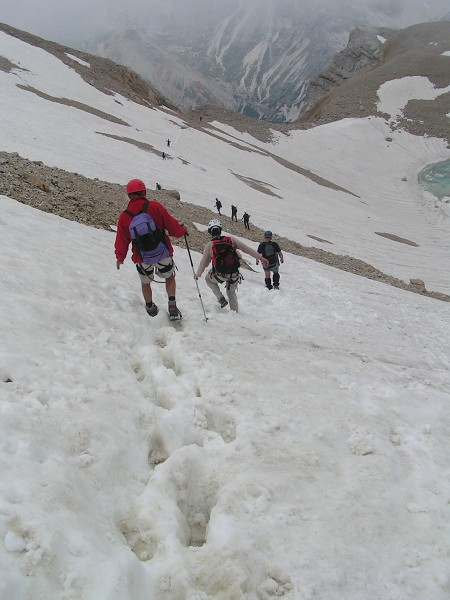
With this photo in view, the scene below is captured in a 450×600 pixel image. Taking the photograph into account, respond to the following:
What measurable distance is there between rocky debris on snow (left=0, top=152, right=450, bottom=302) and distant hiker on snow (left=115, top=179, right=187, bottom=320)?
579 cm

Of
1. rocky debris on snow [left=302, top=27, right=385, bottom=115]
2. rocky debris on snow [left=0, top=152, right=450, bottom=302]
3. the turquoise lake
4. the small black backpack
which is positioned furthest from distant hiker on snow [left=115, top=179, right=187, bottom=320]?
rocky debris on snow [left=302, top=27, right=385, bottom=115]

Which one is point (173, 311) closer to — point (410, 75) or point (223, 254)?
point (223, 254)

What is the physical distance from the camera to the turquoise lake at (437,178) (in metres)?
53.9

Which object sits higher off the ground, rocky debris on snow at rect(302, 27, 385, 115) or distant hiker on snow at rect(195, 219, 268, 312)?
rocky debris on snow at rect(302, 27, 385, 115)

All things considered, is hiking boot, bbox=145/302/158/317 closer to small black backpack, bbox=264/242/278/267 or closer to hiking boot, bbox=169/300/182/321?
hiking boot, bbox=169/300/182/321

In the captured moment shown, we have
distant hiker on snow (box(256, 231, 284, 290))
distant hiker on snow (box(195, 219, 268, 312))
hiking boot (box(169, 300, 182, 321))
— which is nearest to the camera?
hiking boot (box(169, 300, 182, 321))

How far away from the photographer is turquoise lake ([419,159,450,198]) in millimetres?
53934

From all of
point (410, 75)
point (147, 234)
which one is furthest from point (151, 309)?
point (410, 75)

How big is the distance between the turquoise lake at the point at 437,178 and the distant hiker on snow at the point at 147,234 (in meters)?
53.9

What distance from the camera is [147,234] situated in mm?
6699

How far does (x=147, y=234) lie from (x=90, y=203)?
839cm

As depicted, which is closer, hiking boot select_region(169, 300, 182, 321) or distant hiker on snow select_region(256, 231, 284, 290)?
hiking boot select_region(169, 300, 182, 321)

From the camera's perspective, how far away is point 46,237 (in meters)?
9.20

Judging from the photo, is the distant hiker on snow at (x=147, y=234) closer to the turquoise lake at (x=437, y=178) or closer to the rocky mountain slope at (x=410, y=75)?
the turquoise lake at (x=437, y=178)
